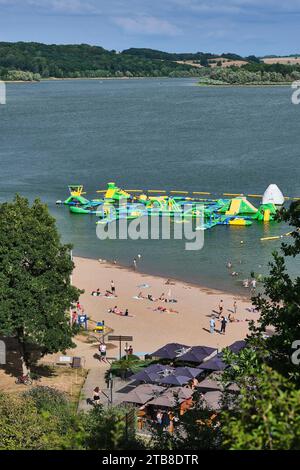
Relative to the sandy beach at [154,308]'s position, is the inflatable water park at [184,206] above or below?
above

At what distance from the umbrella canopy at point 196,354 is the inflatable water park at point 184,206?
22.0 metres

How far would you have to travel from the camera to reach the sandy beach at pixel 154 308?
25.6 meters

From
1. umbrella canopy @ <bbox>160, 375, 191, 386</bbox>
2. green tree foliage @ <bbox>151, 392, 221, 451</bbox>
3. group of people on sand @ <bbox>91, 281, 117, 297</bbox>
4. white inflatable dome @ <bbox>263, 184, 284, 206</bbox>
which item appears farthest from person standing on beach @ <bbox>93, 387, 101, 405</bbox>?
white inflatable dome @ <bbox>263, 184, 284, 206</bbox>

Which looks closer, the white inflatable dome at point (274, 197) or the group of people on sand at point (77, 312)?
the group of people on sand at point (77, 312)

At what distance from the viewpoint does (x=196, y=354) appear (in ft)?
70.3

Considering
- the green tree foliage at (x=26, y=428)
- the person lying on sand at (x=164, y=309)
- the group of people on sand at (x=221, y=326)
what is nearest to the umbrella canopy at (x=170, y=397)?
the green tree foliage at (x=26, y=428)

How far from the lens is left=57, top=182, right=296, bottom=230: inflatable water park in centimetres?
4550

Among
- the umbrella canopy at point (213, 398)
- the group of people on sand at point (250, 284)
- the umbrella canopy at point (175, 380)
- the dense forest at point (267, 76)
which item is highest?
the dense forest at point (267, 76)

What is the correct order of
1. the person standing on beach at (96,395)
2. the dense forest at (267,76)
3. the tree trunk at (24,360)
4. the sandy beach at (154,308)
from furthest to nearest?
the dense forest at (267,76)
the sandy beach at (154,308)
the tree trunk at (24,360)
the person standing on beach at (96,395)

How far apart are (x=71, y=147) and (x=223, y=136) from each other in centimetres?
1830

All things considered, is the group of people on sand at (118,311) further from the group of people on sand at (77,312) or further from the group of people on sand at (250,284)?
the group of people on sand at (250,284)

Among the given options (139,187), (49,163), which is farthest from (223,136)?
(139,187)

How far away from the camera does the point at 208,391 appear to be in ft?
61.5
